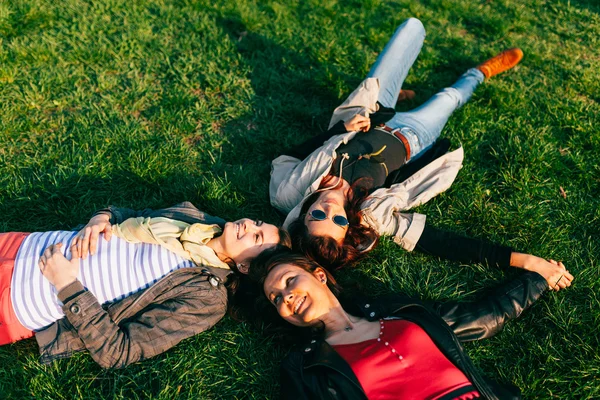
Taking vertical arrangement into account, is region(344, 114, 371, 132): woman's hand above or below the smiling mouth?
above

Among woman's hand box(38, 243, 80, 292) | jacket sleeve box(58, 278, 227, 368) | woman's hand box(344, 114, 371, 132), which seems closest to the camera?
jacket sleeve box(58, 278, 227, 368)

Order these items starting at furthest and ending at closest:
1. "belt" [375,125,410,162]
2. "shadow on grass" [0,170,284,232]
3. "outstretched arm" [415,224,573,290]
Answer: "belt" [375,125,410,162]
"shadow on grass" [0,170,284,232]
"outstretched arm" [415,224,573,290]

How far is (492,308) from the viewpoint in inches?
133

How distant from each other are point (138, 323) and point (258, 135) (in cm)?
244

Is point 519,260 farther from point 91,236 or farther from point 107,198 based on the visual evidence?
point 107,198

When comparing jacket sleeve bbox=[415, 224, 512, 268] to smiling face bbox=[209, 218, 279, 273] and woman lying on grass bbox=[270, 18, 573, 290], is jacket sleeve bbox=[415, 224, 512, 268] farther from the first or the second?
smiling face bbox=[209, 218, 279, 273]

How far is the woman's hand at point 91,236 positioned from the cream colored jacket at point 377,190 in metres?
1.46

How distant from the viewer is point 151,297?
3.22 m

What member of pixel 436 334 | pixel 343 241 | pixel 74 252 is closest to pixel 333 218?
pixel 343 241

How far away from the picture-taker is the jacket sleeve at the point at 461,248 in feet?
12.2

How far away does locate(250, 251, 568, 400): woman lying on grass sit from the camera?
2719 mm

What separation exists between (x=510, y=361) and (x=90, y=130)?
4.32 meters

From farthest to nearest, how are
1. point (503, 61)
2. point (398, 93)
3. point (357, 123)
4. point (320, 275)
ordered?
1. point (503, 61)
2. point (398, 93)
3. point (357, 123)
4. point (320, 275)

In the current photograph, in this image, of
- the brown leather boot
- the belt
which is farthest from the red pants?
the brown leather boot
